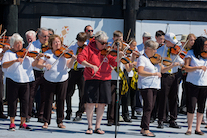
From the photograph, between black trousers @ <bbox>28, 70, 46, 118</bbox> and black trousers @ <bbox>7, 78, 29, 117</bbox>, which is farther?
black trousers @ <bbox>28, 70, 46, 118</bbox>

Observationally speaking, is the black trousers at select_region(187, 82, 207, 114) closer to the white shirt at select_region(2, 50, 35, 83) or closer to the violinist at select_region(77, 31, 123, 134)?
the violinist at select_region(77, 31, 123, 134)

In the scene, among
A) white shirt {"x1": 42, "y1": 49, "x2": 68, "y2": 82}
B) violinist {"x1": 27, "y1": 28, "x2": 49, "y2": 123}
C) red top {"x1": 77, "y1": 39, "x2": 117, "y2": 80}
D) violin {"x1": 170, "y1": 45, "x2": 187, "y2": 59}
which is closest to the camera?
red top {"x1": 77, "y1": 39, "x2": 117, "y2": 80}

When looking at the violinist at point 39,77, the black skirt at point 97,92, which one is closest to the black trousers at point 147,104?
the black skirt at point 97,92

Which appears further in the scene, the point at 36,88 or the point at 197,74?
the point at 36,88

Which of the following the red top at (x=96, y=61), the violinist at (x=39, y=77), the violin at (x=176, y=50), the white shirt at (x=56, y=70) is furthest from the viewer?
the violinist at (x=39, y=77)

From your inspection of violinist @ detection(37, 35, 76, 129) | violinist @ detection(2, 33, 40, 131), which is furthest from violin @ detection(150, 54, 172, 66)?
violinist @ detection(2, 33, 40, 131)

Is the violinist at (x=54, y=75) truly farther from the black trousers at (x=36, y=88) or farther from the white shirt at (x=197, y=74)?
the white shirt at (x=197, y=74)

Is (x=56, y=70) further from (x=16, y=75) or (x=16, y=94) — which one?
(x=16, y=94)

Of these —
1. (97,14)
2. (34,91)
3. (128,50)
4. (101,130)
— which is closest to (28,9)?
(97,14)

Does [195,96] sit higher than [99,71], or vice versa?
[99,71]

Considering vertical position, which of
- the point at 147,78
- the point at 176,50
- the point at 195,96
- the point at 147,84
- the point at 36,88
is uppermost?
the point at 176,50

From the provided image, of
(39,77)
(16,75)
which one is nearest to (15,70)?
(16,75)

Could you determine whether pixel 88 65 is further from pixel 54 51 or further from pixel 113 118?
A: pixel 113 118

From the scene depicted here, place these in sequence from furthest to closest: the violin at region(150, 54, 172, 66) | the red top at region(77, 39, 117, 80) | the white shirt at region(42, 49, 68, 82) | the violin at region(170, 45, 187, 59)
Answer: the violin at region(170, 45, 187, 59) → the white shirt at region(42, 49, 68, 82) → the violin at region(150, 54, 172, 66) → the red top at region(77, 39, 117, 80)
